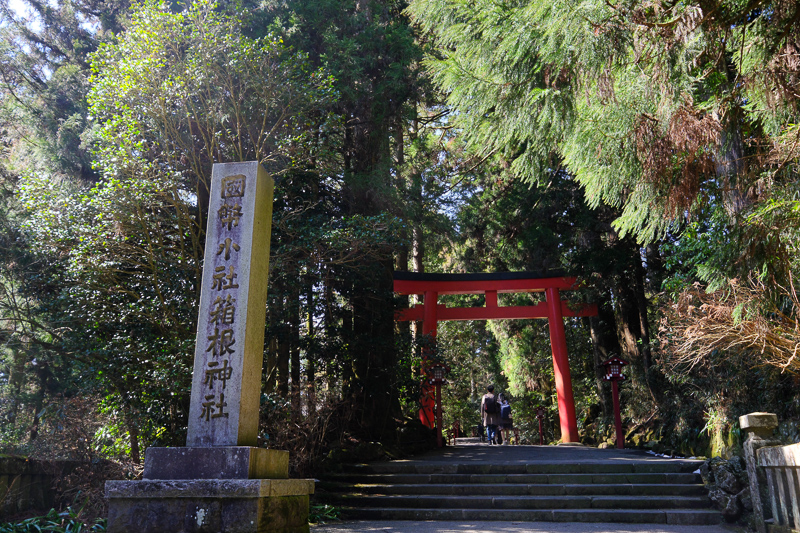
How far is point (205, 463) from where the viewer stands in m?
3.83

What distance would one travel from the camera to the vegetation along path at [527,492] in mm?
6219

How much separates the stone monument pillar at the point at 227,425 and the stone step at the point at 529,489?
3.00m

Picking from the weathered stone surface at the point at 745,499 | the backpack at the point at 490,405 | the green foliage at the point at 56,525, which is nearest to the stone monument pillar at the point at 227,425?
the green foliage at the point at 56,525

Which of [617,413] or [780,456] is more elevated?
[617,413]

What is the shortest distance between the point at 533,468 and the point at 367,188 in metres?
4.96

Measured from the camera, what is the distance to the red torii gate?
1338 cm

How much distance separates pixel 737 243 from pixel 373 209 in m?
5.89

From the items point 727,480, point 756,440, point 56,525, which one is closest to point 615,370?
point 727,480

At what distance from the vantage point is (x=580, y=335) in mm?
16891

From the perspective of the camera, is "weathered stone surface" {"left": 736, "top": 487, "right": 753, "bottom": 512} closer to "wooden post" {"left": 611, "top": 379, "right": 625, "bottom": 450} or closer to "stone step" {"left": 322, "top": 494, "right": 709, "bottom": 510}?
"stone step" {"left": 322, "top": 494, "right": 709, "bottom": 510}

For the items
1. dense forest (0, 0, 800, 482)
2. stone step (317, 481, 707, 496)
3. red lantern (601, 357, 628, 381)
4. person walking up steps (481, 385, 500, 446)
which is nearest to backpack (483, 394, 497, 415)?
person walking up steps (481, 385, 500, 446)

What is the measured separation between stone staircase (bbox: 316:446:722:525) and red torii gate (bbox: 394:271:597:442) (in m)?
5.73

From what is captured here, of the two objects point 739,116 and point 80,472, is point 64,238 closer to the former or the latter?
point 80,472

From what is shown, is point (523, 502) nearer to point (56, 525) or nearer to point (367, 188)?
point (56, 525)
